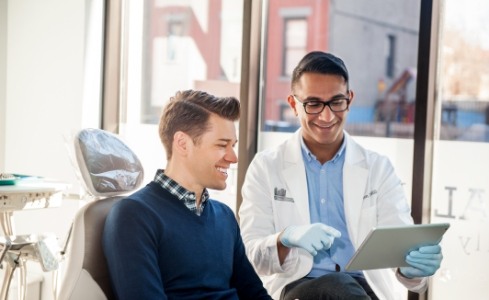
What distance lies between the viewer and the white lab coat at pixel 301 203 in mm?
2064

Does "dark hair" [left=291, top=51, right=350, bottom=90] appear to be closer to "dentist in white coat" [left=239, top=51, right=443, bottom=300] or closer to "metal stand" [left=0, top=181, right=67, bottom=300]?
"dentist in white coat" [left=239, top=51, right=443, bottom=300]

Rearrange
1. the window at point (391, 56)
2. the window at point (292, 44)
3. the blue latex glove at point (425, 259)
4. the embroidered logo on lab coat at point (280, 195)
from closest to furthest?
1. the blue latex glove at point (425, 259)
2. the embroidered logo on lab coat at point (280, 195)
3. the window at point (391, 56)
4. the window at point (292, 44)

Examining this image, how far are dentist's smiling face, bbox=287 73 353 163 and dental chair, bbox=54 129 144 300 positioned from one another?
24.4 inches

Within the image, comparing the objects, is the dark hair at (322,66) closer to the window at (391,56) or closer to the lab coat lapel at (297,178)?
the lab coat lapel at (297,178)

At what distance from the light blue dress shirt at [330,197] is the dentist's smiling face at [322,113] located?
1.3 inches

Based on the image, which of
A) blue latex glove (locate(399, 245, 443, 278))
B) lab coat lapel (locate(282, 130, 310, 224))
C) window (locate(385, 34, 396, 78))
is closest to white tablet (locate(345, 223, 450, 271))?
blue latex glove (locate(399, 245, 443, 278))

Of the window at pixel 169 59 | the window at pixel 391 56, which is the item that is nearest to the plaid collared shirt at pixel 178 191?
the window at pixel 391 56

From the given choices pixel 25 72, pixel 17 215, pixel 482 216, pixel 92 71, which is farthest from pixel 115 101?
pixel 482 216

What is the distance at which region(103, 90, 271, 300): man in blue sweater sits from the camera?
146 centimetres

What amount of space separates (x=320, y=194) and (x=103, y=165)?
763 mm

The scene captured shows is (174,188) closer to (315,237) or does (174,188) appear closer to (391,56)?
(315,237)

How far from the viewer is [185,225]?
158cm

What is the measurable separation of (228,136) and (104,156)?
0.32 meters

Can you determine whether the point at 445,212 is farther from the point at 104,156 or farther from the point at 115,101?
the point at 115,101
